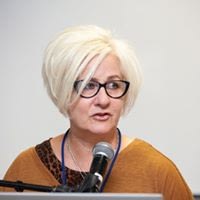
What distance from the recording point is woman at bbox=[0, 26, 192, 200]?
993mm

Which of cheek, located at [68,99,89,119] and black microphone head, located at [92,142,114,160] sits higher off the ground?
cheek, located at [68,99,89,119]

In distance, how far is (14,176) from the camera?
1.21 metres

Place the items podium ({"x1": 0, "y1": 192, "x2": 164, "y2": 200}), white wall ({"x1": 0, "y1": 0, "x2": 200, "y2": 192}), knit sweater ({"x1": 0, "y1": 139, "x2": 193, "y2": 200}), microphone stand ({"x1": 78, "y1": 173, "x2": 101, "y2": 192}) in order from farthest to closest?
1. white wall ({"x1": 0, "y1": 0, "x2": 200, "y2": 192})
2. knit sweater ({"x1": 0, "y1": 139, "x2": 193, "y2": 200})
3. microphone stand ({"x1": 78, "y1": 173, "x2": 101, "y2": 192})
4. podium ({"x1": 0, "y1": 192, "x2": 164, "y2": 200})

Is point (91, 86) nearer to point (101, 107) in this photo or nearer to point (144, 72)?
point (101, 107)

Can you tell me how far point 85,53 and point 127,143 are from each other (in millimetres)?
311

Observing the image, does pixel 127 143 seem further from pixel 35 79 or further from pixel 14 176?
pixel 35 79

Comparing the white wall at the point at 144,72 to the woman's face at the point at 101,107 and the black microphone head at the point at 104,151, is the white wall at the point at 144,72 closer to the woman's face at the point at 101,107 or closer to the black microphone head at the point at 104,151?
the woman's face at the point at 101,107

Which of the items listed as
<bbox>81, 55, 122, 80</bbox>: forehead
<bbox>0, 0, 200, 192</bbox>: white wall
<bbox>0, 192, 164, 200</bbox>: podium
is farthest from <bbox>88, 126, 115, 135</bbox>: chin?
<bbox>0, 0, 200, 192</bbox>: white wall

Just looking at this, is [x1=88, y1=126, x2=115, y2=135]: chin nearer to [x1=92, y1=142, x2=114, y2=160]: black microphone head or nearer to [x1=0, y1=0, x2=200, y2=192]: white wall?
[x1=92, y1=142, x2=114, y2=160]: black microphone head

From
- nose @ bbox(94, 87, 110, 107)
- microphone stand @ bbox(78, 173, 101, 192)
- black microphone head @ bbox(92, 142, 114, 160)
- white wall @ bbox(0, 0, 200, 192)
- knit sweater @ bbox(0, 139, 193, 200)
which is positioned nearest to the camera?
microphone stand @ bbox(78, 173, 101, 192)

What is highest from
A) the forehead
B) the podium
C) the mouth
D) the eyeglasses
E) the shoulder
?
the forehead

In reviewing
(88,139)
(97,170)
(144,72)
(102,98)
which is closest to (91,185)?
(97,170)

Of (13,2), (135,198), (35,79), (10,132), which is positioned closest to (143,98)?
(35,79)

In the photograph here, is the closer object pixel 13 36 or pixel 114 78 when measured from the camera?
pixel 114 78
